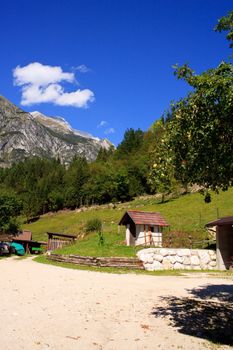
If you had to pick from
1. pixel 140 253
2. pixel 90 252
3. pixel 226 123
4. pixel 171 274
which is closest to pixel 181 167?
pixel 226 123

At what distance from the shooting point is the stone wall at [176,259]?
1239 inches

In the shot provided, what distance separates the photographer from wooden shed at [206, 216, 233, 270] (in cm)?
3328

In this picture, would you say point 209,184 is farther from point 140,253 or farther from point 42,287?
point 140,253

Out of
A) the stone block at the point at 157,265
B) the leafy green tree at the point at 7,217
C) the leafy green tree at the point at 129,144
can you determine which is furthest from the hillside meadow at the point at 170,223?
the leafy green tree at the point at 129,144

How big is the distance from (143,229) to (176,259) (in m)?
7.64

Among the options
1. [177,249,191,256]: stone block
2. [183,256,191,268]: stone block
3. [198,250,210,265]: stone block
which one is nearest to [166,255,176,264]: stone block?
[177,249,191,256]: stone block

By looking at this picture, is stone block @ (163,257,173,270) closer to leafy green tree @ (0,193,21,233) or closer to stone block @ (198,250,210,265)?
stone block @ (198,250,210,265)

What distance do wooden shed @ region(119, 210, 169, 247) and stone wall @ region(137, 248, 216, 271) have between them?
6.48 metres

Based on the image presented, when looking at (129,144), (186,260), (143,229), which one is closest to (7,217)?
(143,229)

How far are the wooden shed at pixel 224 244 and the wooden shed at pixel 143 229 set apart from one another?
7621 mm

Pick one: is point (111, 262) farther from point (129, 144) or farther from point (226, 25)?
point (129, 144)

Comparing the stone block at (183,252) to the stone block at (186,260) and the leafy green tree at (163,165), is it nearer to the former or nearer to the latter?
the stone block at (186,260)

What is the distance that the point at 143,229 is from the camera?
130 feet

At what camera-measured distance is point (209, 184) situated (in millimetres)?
13555
